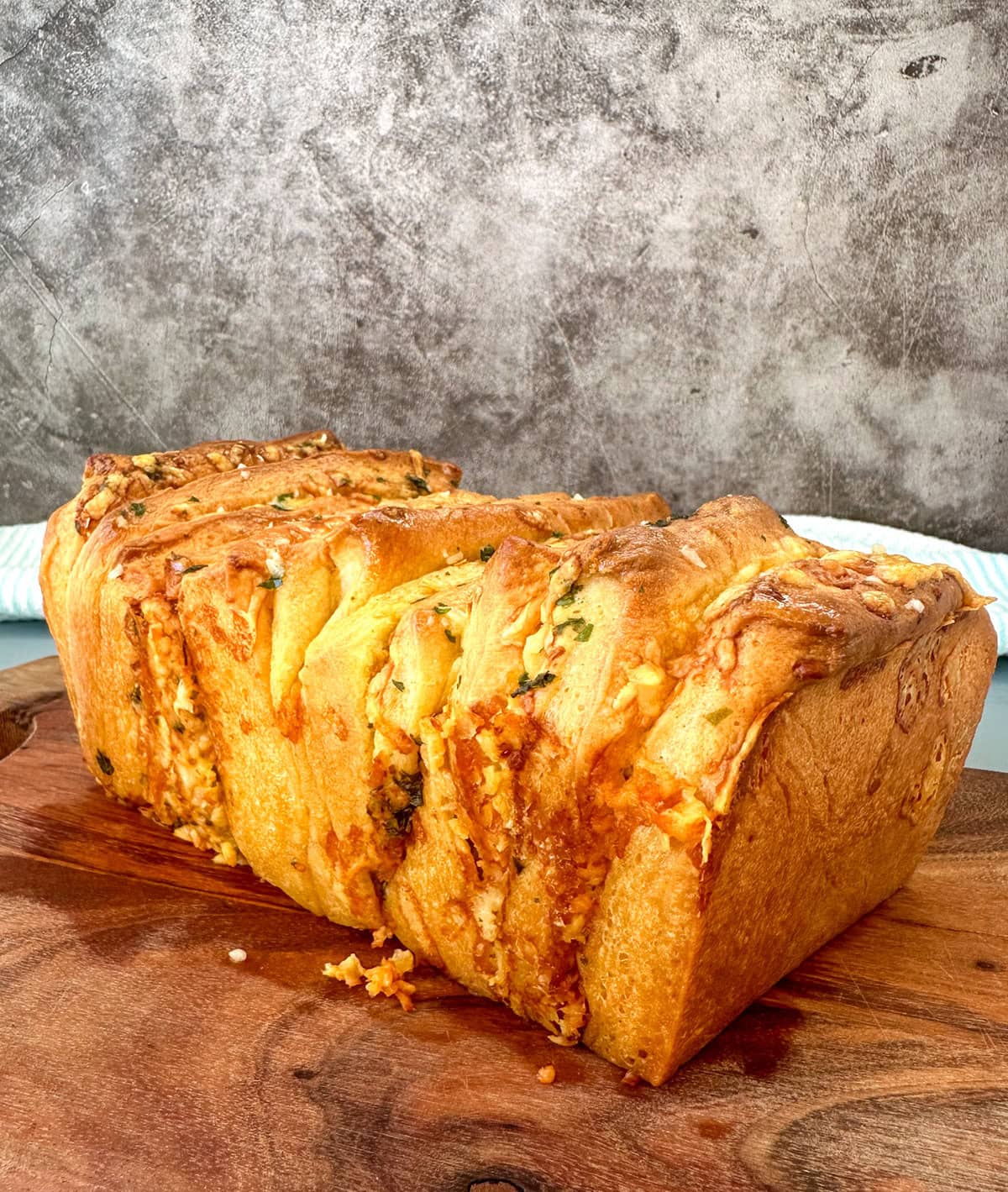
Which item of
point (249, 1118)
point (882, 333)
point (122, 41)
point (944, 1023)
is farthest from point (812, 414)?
point (249, 1118)

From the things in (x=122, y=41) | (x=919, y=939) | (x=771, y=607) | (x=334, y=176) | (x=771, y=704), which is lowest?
(x=919, y=939)

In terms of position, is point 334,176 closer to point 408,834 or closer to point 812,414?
point 812,414

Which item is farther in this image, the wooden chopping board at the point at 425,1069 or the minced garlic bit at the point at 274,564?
the minced garlic bit at the point at 274,564

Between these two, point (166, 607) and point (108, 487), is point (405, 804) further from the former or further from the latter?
point (108, 487)

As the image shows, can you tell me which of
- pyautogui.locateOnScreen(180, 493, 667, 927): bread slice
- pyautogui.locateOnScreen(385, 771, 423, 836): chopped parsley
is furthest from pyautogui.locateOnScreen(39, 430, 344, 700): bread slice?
pyautogui.locateOnScreen(385, 771, 423, 836): chopped parsley

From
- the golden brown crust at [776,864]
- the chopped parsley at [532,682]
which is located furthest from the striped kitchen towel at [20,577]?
the golden brown crust at [776,864]

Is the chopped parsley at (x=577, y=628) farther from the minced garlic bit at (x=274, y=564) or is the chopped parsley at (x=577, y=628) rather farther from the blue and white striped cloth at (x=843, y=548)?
the blue and white striped cloth at (x=843, y=548)

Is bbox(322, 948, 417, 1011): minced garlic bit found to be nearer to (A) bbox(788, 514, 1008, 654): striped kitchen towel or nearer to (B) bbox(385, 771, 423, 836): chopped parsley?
(B) bbox(385, 771, 423, 836): chopped parsley
